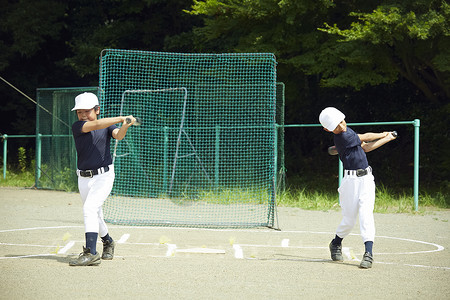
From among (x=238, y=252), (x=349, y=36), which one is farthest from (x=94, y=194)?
(x=349, y=36)

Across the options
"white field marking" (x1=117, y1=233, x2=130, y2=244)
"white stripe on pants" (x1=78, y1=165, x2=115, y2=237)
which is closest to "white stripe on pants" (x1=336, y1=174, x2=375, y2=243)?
"white stripe on pants" (x1=78, y1=165, x2=115, y2=237)

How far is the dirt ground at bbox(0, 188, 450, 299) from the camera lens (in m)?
6.19

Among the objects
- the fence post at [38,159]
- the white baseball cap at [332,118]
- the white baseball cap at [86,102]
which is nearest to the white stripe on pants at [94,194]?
the white baseball cap at [86,102]

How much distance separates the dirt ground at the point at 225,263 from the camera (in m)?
6.19

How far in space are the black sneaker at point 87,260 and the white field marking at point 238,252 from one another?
1817mm

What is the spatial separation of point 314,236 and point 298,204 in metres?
4.41

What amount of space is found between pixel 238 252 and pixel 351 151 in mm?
2086

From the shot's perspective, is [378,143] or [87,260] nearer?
[87,260]

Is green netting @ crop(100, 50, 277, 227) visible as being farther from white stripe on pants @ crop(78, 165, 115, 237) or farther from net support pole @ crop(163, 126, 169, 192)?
white stripe on pants @ crop(78, 165, 115, 237)

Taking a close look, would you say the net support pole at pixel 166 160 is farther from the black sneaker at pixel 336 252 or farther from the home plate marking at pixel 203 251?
the black sneaker at pixel 336 252

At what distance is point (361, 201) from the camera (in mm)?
7727

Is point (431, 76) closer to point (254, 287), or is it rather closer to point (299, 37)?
point (299, 37)

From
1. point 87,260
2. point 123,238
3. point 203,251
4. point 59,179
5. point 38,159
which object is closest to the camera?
point 87,260

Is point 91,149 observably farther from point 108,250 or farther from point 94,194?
point 108,250
